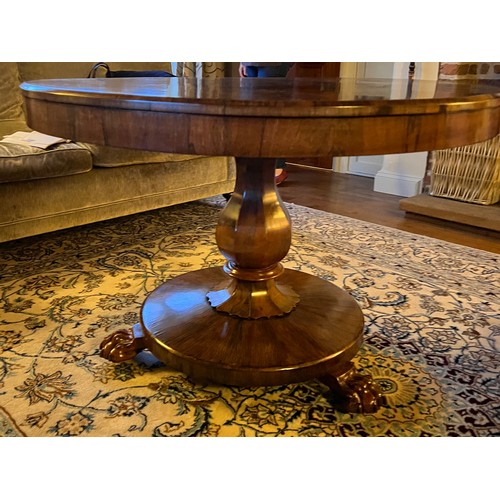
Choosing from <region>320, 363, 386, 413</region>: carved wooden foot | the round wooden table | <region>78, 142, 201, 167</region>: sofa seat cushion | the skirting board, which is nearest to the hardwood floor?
the skirting board

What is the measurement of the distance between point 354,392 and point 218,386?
0.30 m

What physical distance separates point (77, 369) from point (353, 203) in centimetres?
198

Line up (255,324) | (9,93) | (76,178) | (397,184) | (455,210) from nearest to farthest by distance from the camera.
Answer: (255,324) → (76,178) → (9,93) → (455,210) → (397,184)

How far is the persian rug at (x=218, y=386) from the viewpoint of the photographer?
1083 millimetres

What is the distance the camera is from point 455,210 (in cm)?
251

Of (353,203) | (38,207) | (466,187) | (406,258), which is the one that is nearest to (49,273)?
(38,207)

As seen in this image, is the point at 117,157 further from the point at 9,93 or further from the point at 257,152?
the point at 257,152

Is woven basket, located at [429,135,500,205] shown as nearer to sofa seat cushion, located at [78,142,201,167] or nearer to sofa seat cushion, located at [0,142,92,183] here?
sofa seat cushion, located at [78,142,201,167]

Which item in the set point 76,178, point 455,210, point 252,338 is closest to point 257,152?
point 252,338

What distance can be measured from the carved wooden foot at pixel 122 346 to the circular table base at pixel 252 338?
0.10ft

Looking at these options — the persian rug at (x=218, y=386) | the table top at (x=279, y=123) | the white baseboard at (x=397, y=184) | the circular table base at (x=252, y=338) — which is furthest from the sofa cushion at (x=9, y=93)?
the white baseboard at (x=397, y=184)

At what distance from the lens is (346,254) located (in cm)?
205

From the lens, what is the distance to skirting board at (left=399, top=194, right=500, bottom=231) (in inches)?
94.0

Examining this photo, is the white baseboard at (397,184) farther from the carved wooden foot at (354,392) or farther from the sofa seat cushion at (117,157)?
the carved wooden foot at (354,392)
